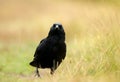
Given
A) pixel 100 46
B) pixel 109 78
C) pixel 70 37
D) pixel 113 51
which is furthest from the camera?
pixel 70 37

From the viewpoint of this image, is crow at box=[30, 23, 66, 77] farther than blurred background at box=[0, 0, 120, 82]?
Yes

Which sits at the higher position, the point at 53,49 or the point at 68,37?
the point at 53,49

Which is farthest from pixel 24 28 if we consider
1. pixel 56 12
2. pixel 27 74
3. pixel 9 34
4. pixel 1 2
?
pixel 27 74

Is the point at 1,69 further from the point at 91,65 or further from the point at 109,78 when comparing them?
the point at 109,78

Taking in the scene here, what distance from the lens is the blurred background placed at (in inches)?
508

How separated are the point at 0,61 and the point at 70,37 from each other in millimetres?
4535

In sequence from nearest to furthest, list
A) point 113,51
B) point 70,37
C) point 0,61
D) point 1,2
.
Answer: point 113,51
point 0,61
point 70,37
point 1,2

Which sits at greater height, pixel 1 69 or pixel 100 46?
pixel 100 46

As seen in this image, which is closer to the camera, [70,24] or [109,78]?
[109,78]

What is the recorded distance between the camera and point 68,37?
23484 millimetres

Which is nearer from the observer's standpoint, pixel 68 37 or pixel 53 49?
pixel 53 49

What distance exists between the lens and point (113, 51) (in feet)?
43.3

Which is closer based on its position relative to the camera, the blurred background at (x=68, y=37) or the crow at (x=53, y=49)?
the blurred background at (x=68, y=37)

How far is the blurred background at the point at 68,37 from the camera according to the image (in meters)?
12.9
